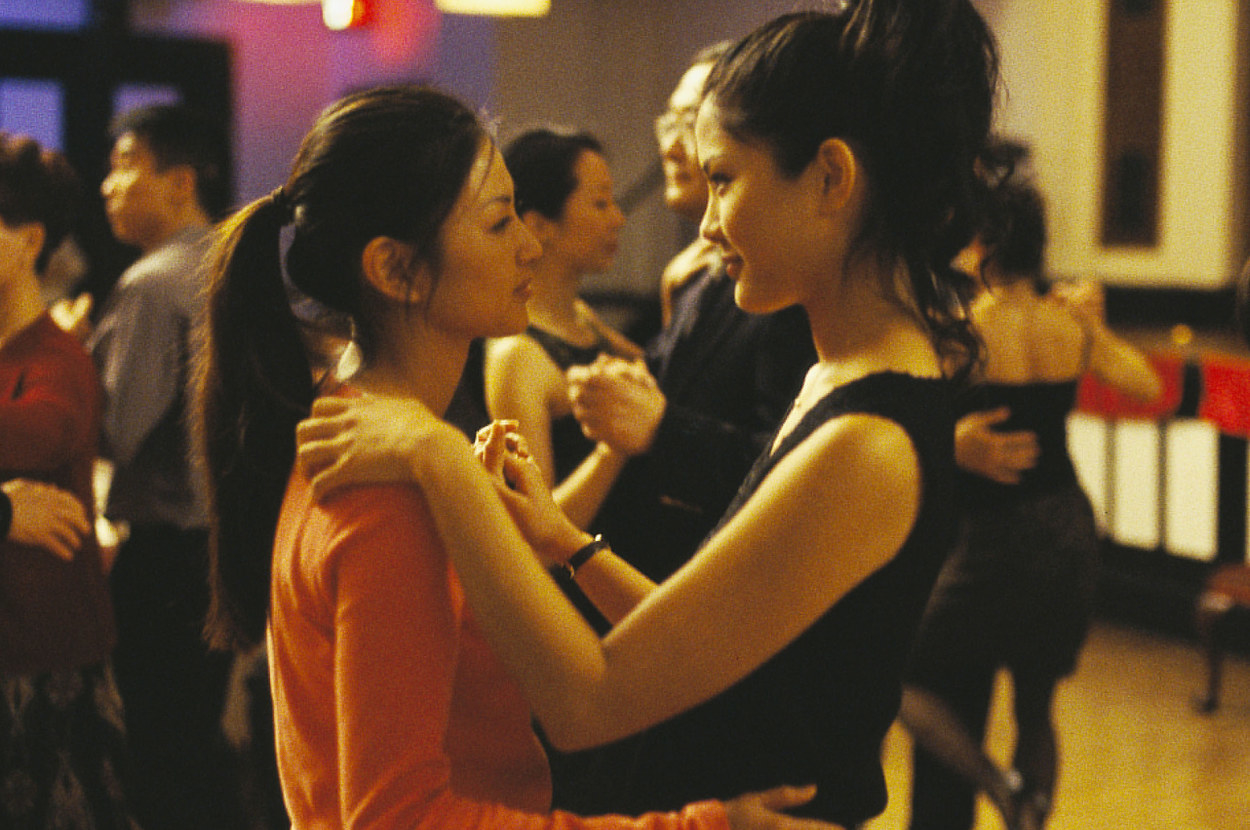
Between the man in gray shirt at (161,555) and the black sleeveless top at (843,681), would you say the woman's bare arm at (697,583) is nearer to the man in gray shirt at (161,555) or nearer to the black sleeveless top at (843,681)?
the black sleeveless top at (843,681)

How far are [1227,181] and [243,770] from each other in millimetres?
4402

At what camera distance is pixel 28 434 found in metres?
2.02

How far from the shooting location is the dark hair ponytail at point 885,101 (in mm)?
1058

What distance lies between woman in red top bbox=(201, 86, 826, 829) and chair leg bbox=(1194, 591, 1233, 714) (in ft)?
11.5

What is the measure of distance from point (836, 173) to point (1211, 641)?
3.62 metres

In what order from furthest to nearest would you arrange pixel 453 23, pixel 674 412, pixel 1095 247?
pixel 453 23 < pixel 1095 247 < pixel 674 412

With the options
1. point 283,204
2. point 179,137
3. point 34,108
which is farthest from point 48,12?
point 283,204

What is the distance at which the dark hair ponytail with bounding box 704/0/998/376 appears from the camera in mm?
1058

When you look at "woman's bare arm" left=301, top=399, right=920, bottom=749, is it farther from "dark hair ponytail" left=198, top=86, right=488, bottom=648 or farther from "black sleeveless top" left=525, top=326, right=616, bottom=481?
"black sleeveless top" left=525, top=326, right=616, bottom=481

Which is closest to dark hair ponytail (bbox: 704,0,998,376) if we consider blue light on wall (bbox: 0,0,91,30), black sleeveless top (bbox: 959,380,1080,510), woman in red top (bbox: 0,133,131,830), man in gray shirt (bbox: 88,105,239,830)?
woman in red top (bbox: 0,133,131,830)

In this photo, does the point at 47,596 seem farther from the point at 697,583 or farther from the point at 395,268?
the point at 697,583

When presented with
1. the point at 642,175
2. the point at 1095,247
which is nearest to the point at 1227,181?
the point at 1095,247

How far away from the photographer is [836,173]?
1.06m

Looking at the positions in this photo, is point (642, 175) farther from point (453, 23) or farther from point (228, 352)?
point (228, 352)
